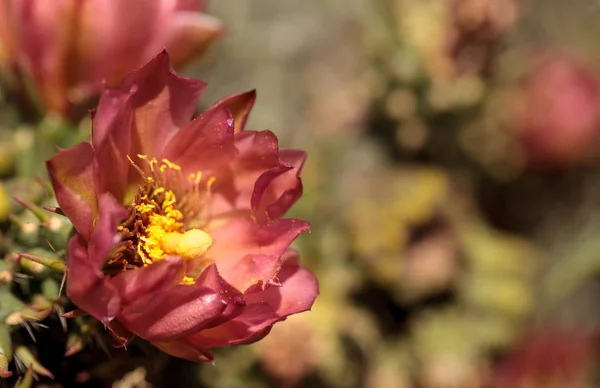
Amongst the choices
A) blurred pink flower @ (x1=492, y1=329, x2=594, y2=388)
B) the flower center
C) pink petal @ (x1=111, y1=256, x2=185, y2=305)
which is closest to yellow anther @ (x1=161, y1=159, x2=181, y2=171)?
the flower center

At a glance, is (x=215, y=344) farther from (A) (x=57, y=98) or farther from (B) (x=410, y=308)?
(B) (x=410, y=308)

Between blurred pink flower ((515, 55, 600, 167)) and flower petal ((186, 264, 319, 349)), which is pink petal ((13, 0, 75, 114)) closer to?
flower petal ((186, 264, 319, 349))

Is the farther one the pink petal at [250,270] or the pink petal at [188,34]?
the pink petal at [188,34]

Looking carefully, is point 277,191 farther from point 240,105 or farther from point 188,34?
point 188,34

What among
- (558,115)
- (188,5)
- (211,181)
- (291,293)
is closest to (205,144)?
(211,181)

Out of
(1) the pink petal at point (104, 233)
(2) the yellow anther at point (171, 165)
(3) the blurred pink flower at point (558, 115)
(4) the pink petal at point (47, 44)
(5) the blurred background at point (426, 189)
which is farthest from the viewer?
(3) the blurred pink flower at point (558, 115)

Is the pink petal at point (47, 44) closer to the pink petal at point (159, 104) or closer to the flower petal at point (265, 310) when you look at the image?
the pink petal at point (159, 104)

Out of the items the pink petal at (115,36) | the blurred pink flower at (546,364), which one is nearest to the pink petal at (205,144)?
the pink petal at (115,36)
